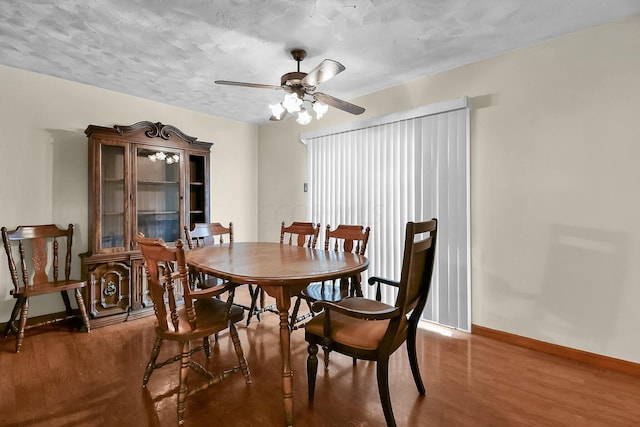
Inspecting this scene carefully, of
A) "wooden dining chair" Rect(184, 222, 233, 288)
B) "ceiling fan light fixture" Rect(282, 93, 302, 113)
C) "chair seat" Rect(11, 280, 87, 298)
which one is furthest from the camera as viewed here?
"wooden dining chair" Rect(184, 222, 233, 288)

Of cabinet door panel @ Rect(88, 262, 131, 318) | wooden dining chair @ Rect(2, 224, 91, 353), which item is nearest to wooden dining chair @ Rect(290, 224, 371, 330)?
cabinet door panel @ Rect(88, 262, 131, 318)

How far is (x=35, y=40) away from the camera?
247cm

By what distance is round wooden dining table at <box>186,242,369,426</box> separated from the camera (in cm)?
170

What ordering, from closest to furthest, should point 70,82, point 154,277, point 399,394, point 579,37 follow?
point 154,277 < point 399,394 < point 579,37 < point 70,82

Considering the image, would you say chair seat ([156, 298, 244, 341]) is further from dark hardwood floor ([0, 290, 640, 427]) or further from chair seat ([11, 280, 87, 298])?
chair seat ([11, 280, 87, 298])

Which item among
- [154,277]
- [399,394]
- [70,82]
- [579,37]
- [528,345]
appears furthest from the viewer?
[70,82]

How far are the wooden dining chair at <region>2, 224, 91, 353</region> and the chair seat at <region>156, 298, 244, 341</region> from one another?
164 centimetres

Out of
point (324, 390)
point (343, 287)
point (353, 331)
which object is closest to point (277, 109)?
point (343, 287)

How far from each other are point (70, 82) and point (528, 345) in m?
5.09

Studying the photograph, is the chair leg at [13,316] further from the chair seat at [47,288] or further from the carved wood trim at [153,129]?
the carved wood trim at [153,129]

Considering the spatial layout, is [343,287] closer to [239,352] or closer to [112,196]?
[239,352]

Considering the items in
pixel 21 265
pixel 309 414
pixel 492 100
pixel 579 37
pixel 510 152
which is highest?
pixel 579 37

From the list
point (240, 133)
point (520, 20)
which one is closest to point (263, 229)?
point (240, 133)

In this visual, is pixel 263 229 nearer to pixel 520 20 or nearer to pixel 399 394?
pixel 399 394
